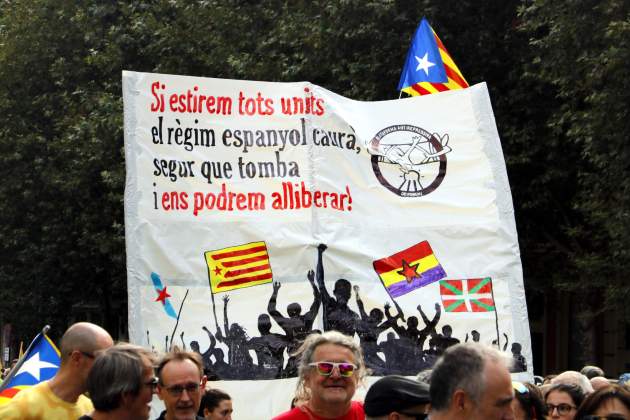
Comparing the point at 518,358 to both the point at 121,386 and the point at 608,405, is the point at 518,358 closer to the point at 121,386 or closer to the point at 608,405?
the point at 608,405

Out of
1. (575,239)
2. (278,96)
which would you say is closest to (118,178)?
(575,239)

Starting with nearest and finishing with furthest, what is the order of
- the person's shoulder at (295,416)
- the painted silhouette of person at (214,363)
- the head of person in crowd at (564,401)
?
the person's shoulder at (295,416) → the head of person in crowd at (564,401) → the painted silhouette of person at (214,363)

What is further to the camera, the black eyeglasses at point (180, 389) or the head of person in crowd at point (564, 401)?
the head of person in crowd at point (564, 401)

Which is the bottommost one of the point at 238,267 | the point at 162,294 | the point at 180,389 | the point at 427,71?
the point at 180,389

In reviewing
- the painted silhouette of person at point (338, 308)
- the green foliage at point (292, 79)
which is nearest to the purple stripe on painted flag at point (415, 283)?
the painted silhouette of person at point (338, 308)

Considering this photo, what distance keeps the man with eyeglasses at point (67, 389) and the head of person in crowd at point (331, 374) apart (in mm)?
967

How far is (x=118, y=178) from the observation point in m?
21.5

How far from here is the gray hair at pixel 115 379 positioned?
461cm

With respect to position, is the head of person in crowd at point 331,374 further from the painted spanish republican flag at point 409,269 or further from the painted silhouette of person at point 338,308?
the painted spanish republican flag at point 409,269

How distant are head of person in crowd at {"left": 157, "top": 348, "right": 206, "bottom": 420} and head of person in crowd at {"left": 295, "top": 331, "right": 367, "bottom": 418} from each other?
456 millimetres

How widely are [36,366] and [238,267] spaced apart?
136 cm

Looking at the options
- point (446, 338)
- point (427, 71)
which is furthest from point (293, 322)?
point (427, 71)

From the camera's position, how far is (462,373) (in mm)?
3510

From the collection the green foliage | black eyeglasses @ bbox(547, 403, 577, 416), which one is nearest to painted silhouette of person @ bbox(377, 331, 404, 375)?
black eyeglasses @ bbox(547, 403, 577, 416)
